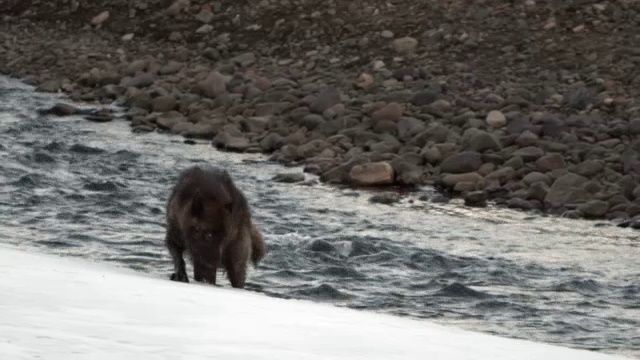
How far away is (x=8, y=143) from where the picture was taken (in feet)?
54.3

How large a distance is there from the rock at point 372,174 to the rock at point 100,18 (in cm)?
1343

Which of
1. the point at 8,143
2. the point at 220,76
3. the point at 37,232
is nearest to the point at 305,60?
the point at 220,76

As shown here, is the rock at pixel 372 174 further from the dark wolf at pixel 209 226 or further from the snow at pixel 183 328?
the snow at pixel 183 328

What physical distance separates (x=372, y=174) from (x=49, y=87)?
8385 millimetres

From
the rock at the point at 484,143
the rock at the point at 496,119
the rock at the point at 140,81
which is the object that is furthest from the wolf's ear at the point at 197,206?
the rock at the point at 140,81

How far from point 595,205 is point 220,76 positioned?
8241 mm

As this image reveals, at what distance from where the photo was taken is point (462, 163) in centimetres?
1566

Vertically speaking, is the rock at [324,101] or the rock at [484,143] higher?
the rock at [324,101]

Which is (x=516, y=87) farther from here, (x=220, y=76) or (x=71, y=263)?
(x=71, y=263)

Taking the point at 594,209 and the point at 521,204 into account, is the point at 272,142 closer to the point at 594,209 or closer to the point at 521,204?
the point at 521,204

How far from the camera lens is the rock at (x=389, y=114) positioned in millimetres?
17812

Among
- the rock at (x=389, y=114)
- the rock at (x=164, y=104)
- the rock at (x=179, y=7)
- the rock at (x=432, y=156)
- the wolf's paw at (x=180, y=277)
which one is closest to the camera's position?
the wolf's paw at (x=180, y=277)

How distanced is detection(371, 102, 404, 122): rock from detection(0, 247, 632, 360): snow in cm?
1095

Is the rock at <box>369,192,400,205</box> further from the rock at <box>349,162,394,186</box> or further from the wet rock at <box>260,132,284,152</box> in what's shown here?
the wet rock at <box>260,132,284,152</box>
